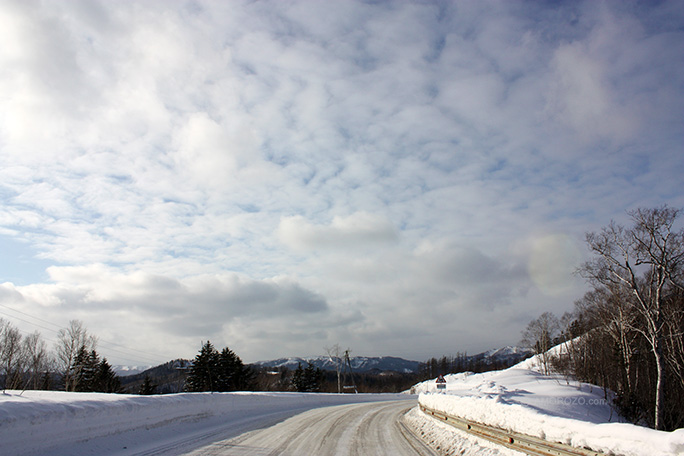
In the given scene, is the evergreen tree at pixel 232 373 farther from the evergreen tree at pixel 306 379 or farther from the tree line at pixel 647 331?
the tree line at pixel 647 331

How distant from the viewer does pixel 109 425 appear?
10.3m

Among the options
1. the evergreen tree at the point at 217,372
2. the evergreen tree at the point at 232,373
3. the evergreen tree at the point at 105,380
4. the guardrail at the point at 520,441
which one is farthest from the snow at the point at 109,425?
the evergreen tree at the point at 105,380

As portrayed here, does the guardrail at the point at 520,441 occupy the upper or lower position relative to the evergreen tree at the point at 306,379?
upper

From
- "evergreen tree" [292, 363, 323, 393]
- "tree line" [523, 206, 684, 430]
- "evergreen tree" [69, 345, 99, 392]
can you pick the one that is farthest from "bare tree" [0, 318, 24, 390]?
"tree line" [523, 206, 684, 430]

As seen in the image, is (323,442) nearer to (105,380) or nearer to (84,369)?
(105,380)

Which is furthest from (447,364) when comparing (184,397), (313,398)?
(184,397)

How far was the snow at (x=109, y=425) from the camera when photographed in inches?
316

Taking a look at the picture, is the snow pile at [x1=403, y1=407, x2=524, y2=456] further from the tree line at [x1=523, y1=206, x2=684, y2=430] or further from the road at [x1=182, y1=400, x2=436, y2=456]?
the tree line at [x1=523, y1=206, x2=684, y2=430]

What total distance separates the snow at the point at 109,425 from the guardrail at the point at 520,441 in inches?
276

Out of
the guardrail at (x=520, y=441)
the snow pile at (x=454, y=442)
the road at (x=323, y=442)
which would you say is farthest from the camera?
the road at (x=323, y=442)

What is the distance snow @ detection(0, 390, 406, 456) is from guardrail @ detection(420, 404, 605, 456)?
7.01m

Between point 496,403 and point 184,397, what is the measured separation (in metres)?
12.2

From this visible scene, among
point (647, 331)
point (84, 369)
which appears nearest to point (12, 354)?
point (84, 369)

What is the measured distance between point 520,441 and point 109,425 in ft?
32.6
